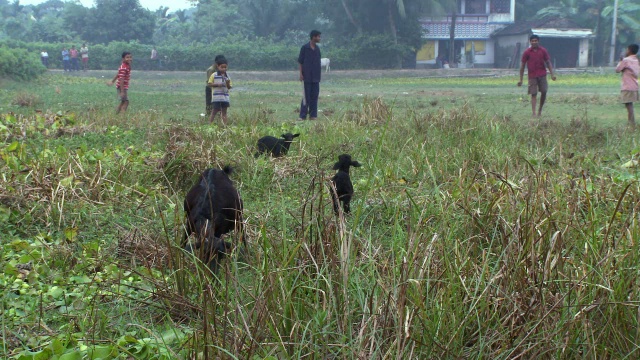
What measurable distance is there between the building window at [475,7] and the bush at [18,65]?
1170 inches

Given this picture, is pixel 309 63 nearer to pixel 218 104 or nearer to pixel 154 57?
pixel 218 104

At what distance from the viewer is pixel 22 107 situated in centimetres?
1488

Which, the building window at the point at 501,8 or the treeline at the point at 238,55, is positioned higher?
the building window at the point at 501,8

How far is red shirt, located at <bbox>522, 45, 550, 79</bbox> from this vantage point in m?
13.7

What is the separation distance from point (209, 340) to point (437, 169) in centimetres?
397

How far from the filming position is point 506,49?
4850cm

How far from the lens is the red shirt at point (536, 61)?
1371cm

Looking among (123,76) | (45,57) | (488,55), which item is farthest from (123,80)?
(488,55)

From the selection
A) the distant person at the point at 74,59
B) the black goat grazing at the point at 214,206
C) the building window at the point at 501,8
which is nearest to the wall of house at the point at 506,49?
the building window at the point at 501,8

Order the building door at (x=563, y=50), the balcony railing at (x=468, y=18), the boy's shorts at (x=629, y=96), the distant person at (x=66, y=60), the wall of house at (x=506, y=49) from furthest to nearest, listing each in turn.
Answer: the balcony railing at (x=468, y=18) → the wall of house at (x=506, y=49) → the building door at (x=563, y=50) → the distant person at (x=66, y=60) → the boy's shorts at (x=629, y=96)

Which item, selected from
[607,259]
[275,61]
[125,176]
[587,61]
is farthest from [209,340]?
[587,61]

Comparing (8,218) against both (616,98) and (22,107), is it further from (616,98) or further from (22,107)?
(616,98)

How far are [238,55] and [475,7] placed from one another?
1758 centimetres

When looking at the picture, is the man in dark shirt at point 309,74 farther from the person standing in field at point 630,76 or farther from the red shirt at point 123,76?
the person standing in field at point 630,76
